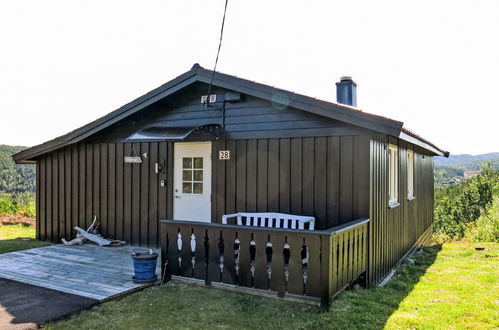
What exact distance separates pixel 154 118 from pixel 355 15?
4.08m

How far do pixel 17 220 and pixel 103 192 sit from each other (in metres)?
5.68

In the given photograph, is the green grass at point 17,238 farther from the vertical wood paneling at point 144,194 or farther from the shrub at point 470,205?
the shrub at point 470,205

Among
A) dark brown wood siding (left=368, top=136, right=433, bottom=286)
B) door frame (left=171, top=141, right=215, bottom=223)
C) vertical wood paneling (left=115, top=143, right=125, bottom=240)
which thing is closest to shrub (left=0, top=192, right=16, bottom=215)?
vertical wood paneling (left=115, top=143, right=125, bottom=240)

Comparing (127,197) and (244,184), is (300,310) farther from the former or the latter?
(127,197)

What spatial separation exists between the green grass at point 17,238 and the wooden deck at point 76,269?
587mm

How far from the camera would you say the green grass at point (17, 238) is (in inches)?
302

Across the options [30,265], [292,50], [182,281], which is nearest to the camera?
[182,281]

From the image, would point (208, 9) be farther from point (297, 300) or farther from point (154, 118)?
point (297, 300)

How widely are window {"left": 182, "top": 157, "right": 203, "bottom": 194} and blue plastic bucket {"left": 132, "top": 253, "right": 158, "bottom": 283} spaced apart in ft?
7.16

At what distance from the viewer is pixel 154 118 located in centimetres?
746

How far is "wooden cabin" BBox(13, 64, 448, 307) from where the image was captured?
4.52m

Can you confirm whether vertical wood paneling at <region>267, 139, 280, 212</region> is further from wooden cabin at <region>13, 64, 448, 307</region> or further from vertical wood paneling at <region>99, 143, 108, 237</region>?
vertical wood paneling at <region>99, 143, 108, 237</region>

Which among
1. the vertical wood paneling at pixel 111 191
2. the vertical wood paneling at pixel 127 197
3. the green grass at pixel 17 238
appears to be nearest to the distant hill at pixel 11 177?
the green grass at pixel 17 238

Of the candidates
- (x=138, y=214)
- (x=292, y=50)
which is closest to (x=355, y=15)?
(x=292, y=50)
